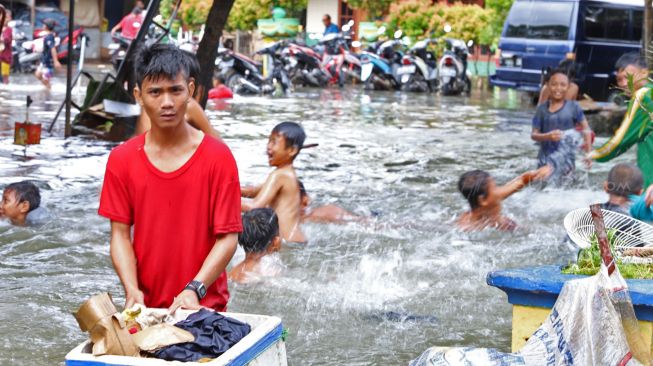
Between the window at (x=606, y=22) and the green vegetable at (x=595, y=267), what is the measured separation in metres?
18.1

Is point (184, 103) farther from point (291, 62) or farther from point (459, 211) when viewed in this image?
point (291, 62)

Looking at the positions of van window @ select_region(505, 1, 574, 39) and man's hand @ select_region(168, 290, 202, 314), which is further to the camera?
van window @ select_region(505, 1, 574, 39)

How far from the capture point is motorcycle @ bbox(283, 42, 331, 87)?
2483 centimetres

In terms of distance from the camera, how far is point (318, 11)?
38.2m

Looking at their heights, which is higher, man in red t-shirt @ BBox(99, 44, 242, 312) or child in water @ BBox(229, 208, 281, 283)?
man in red t-shirt @ BBox(99, 44, 242, 312)

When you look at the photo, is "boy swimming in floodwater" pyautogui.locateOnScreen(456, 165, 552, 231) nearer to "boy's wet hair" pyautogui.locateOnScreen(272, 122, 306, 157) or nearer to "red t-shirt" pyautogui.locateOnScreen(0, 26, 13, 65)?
"boy's wet hair" pyautogui.locateOnScreen(272, 122, 306, 157)

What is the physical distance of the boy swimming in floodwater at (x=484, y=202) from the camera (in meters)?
8.45

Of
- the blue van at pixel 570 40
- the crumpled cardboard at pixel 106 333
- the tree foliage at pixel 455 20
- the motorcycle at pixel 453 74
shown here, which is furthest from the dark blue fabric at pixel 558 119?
the tree foliage at pixel 455 20

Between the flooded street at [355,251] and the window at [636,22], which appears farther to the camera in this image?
the window at [636,22]

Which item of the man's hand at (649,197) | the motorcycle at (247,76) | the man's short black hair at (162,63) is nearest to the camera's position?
the man's short black hair at (162,63)

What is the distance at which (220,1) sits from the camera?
1123 centimetres

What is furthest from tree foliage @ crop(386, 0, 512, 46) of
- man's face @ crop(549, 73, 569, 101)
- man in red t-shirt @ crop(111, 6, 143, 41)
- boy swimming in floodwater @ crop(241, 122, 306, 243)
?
boy swimming in floodwater @ crop(241, 122, 306, 243)

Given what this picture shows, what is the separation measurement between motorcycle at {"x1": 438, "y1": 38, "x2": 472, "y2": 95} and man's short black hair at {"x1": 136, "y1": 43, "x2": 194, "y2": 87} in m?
21.0

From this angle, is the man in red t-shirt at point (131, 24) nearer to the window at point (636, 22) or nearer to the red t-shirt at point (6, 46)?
the red t-shirt at point (6, 46)
